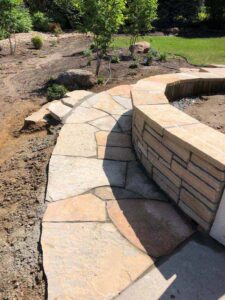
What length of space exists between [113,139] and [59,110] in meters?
1.35

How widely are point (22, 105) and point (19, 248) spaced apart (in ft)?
14.0

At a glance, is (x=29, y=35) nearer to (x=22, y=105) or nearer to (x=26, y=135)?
(x=22, y=105)

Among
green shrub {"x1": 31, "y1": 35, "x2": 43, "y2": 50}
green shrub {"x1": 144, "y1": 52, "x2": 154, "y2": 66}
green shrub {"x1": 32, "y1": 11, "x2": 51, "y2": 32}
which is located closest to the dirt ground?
green shrub {"x1": 144, "y1": 52, "x2": 154, "y2": 66}

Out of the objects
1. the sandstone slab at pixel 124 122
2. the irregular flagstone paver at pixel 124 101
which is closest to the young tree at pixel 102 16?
the irregular flagstone paver at pixel 124 101

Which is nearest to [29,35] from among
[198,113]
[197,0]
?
[197,0]

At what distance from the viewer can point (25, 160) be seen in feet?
14.5

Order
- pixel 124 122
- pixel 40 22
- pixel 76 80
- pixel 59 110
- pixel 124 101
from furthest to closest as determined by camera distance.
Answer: pixel 40 22
pixel 76 80
pixel 124 101
pixel 59 110
pixel 124 122

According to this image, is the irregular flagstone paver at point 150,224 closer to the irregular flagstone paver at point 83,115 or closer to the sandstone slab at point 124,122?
the sandstone slab at point 124,122

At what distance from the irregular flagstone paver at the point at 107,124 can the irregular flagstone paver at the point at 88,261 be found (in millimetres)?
2050

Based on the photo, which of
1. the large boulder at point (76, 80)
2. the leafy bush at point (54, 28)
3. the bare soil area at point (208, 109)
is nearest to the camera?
the bare soil area at point (208, 109)

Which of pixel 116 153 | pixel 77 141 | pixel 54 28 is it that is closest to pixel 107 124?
pixel 77 141

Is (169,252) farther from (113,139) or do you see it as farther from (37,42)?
(37,42)

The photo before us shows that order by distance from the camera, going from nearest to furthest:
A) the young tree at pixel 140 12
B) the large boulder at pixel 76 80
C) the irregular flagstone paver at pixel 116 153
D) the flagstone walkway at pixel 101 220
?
the flagstone walkway at pixel 101 220
the irregular flagstone paver at pixel 116 153
the large boulder at pixel 76 80
the young tree at pixel 140 12

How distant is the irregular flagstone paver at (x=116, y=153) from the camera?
4211mm
